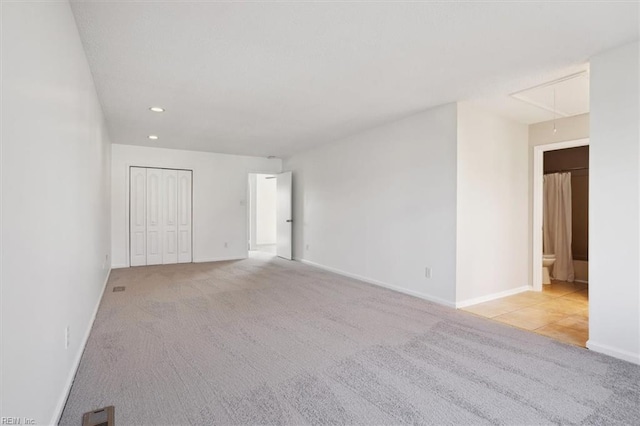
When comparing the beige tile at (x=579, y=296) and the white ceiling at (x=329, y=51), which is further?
the beige tile at (x=579, y=296)

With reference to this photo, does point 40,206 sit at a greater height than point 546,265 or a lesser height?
greater

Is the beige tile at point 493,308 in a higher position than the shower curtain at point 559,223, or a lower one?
lower

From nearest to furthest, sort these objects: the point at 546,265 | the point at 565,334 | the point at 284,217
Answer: the point at 565,334 < the point at 546,265 < the point at 284,217

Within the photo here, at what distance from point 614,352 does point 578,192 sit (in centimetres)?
386

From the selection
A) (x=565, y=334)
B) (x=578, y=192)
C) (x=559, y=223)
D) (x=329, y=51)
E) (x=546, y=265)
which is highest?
(x=329, y=51)

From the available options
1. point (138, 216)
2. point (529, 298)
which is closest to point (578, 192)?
point (529, 298)

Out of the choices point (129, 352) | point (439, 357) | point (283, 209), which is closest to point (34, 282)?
point (129, 352)

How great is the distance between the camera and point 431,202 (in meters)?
4.08

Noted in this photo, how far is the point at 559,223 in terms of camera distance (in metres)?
5.51

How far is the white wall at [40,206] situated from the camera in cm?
115

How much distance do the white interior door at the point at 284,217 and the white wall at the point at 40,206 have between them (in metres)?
5.01

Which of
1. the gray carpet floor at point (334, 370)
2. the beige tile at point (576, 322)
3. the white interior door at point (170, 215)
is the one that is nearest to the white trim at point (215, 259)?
the white interior door at point (170, 215)

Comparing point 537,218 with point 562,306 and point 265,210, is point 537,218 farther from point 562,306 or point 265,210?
point 265,210

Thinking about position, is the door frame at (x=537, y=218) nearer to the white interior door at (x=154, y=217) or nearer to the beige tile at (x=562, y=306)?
the beige tile at (x=562, y=306)
